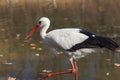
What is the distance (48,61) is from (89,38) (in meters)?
2.58

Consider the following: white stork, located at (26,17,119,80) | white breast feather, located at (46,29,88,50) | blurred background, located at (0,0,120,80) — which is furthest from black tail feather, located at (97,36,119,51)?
blurred background, located at (0,0,120,80)

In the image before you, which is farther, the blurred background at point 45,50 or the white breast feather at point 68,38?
the blurred background at point 45,50

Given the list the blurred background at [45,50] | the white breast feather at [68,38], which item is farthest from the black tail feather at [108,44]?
the blurred background at [45,50]

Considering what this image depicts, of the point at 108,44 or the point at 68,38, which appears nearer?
the point at 108,44

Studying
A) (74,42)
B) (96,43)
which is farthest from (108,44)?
(74,42)

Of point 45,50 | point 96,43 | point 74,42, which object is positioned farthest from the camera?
point 45,50

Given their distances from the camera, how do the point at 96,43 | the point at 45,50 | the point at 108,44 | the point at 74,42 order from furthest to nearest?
the point at 45,50 < the point at 74,42 < the point at 96,43 < the point at 108,44

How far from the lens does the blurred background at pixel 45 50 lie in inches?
395

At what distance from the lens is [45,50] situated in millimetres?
12516

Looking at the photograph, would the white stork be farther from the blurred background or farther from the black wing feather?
the blurred background

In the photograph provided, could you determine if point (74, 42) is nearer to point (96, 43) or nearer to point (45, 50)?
point (96, 43)

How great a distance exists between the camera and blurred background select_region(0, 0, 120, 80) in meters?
10.0

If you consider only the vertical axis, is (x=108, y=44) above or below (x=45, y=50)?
above

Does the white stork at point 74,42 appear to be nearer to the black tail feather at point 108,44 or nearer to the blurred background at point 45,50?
the black tail feather at point 108,44
